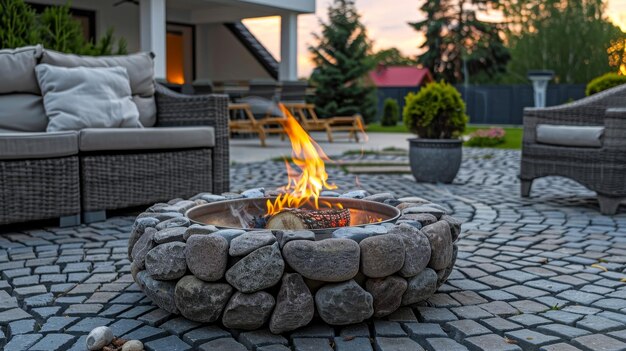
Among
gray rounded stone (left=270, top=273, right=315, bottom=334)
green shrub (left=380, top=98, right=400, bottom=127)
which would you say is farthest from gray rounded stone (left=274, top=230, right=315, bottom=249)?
green shrub (left=380, top=98, right=400, bottom=127)

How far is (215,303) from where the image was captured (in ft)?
6.35

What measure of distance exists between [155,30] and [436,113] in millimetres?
6156

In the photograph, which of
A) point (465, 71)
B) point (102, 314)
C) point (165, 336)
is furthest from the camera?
point (465, 71)

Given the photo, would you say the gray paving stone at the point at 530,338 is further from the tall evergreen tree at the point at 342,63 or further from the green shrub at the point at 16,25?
the tall evergreen tree at the point at 342,63

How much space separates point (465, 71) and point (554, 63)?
4.84 m

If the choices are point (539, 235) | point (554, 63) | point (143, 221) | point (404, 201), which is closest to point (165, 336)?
point (143, 221)

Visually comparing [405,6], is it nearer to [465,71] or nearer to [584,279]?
[465,71]

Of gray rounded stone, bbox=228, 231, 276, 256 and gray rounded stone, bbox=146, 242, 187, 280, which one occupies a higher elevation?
gray rounded stone, bbox=228, 231, 276, 256

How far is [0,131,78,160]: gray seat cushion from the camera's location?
10.8 ft

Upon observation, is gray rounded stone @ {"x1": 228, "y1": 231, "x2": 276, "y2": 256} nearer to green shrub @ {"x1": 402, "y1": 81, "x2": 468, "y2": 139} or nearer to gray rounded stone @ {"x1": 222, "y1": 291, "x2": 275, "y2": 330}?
gray rounded stone @ {"x1": 222, "y1": 291, "x2": 275, "y2": 330}

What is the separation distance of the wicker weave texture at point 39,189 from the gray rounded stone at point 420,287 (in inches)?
89.7

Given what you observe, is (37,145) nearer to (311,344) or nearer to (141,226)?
(141,226)

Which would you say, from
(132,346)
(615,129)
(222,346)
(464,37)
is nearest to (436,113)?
(615,129)

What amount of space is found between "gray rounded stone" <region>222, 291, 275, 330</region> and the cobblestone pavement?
5 cm
